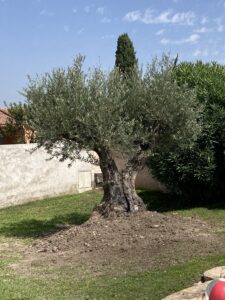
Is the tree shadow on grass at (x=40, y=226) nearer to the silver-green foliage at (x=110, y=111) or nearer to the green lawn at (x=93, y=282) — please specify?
the green lawn at (x=93, y=282)

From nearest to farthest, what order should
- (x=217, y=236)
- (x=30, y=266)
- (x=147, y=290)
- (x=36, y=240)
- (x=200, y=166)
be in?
(x=147, y=290)
(x=30, y=266)
(x=217, y=236)
(x=36, y=240)
(x=200, y=166)

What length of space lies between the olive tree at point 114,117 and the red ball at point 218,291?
5.73 m

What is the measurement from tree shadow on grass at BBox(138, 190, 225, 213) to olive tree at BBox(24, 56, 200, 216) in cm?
309

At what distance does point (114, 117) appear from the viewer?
8906 millimetres

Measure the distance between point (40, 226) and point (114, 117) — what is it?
3.64m

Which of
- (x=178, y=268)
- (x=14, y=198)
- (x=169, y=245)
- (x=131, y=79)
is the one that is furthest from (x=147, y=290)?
(x=14, y=198)

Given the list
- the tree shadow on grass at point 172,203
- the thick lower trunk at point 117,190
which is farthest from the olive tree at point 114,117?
the tree shadow on grass at point 172,203

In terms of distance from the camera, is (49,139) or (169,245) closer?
(169,245)

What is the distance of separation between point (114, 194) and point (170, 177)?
→ 3.04 m

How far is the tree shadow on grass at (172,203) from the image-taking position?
12617mm

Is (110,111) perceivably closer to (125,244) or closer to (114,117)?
(114,117)

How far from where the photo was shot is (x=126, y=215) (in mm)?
9422

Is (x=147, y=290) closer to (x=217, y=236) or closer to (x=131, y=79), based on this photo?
(x=217, y=236)

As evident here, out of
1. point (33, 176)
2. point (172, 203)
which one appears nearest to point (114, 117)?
point (172, 203)
